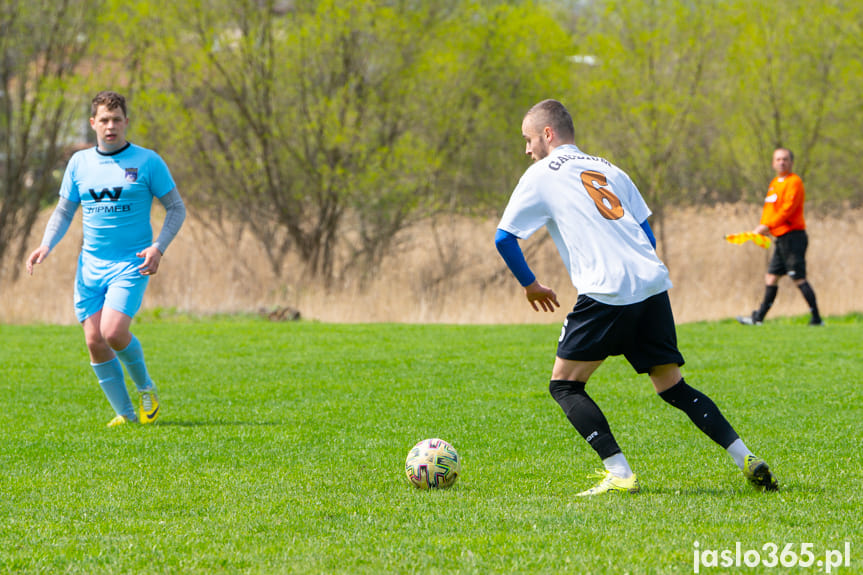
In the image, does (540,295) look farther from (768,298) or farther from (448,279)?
(448,279)

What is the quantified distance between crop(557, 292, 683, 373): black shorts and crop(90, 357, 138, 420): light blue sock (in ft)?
12.3

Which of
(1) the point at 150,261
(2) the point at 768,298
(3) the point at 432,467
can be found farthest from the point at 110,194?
(2) the point at 768,298

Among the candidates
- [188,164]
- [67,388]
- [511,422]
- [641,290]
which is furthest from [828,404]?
[188,164]

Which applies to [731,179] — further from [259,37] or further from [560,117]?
[560,117]

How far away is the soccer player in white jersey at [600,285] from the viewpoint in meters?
4.73

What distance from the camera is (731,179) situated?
24219 mm

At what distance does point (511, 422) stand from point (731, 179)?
1846 centimetres

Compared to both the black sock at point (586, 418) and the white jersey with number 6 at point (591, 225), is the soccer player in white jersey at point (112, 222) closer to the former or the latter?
the white jersey with number 6 at point (591, 225)

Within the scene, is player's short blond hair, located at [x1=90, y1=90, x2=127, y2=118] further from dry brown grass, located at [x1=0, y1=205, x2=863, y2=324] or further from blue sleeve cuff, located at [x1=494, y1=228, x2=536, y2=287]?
dry brown grass, located at [x1=0, y1=205, x2=863, y2=324]

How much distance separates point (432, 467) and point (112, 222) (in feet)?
10.6

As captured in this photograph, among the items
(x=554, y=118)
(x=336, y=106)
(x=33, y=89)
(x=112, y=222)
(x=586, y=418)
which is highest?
(x=33, y=89)

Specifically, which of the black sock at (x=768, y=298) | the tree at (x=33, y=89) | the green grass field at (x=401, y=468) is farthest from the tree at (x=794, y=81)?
the tree at (x=33, y=89)

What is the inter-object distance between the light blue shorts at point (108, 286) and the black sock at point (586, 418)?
10.9ft

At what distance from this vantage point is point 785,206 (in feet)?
44.8
